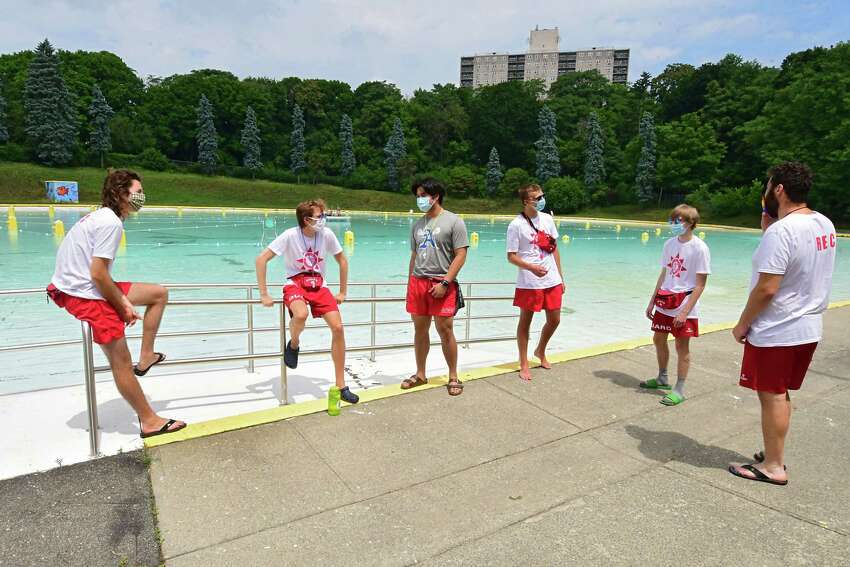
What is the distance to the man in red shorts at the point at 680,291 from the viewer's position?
15.0 ft

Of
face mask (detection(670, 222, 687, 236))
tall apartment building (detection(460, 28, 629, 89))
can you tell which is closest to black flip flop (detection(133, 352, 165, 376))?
face mask (detection(670, 222, 687, 236))

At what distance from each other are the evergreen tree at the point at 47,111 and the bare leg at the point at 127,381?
221ft

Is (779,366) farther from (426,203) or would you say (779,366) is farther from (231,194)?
(231,194)

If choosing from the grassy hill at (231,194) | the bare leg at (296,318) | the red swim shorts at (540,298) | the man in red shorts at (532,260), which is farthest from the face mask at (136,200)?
the grassy hill at (231,194)

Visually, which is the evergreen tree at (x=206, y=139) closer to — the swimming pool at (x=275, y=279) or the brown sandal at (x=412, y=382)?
the swimming pool at (x=275, y=279)

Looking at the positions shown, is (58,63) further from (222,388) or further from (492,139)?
(222,388)

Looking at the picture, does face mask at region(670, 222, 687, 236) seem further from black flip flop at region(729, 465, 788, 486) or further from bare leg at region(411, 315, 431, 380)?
bare leg at region(411, 315, 431, 380)

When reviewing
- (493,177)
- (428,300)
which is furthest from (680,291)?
(493,177)

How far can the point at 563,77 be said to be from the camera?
3430 inches

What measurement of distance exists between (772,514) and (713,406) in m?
1.73

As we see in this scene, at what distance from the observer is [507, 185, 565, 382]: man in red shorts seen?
512 centimetres

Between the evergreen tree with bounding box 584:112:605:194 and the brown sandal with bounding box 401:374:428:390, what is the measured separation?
195 ft

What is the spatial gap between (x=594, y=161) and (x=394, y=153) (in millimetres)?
24651

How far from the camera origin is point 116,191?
11.4ft
